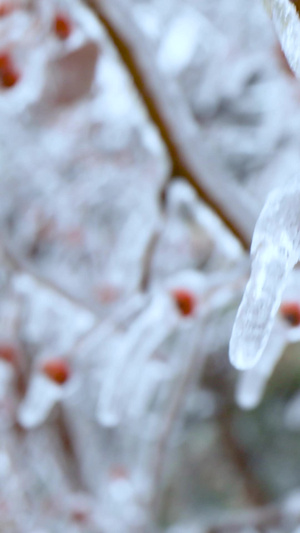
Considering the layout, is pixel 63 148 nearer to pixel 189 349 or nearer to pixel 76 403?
pixel 189 349

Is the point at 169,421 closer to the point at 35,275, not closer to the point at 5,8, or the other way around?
the point at 35,275

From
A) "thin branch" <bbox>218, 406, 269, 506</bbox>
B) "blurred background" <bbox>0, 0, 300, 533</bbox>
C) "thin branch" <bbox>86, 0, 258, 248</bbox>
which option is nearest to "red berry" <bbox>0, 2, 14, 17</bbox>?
"blurred background" <bbox>0, 0, 300, 533</bbox>

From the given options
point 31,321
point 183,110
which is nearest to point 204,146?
point 183,110

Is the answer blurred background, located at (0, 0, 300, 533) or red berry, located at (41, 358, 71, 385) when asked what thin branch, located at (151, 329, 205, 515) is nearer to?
blurred background, located at (0, 0, 300, 533)

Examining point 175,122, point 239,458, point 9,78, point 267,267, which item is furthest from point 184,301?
point 239,458

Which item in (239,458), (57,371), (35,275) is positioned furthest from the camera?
(239,458)

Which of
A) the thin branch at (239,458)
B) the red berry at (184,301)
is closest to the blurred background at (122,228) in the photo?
the red berry at (184,301)

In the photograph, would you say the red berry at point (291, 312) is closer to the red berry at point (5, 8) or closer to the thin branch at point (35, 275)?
the thin branch at point (35, 275)
